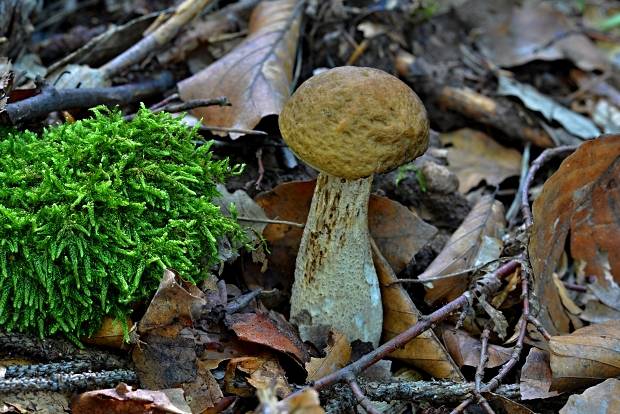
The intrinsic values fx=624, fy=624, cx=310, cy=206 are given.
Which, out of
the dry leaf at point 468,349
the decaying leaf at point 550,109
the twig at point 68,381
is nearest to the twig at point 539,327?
the dry leaf at point 468,349

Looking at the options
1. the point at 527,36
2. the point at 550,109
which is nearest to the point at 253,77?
the point at 550,109

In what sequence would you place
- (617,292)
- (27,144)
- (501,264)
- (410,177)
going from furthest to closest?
(410,177)
(617,292)
(501,264)
(27,144)

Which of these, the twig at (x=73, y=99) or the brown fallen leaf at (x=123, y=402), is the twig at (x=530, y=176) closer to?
the brown fallen leaf at (x=123, y=402)

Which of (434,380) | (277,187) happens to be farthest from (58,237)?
(434,380)

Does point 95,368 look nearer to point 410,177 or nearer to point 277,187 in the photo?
point 277,187

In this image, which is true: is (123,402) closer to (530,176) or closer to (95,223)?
(95,223)

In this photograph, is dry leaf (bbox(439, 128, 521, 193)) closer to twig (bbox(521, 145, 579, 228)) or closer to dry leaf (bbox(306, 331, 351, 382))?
twig (bbox(521, 145, 579, 228))

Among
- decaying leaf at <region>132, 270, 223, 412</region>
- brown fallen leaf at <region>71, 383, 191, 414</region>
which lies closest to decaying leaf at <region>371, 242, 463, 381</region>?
decaying leaf at <region>132, 270, 223, 412</region>

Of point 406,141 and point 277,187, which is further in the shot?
point 277,187
